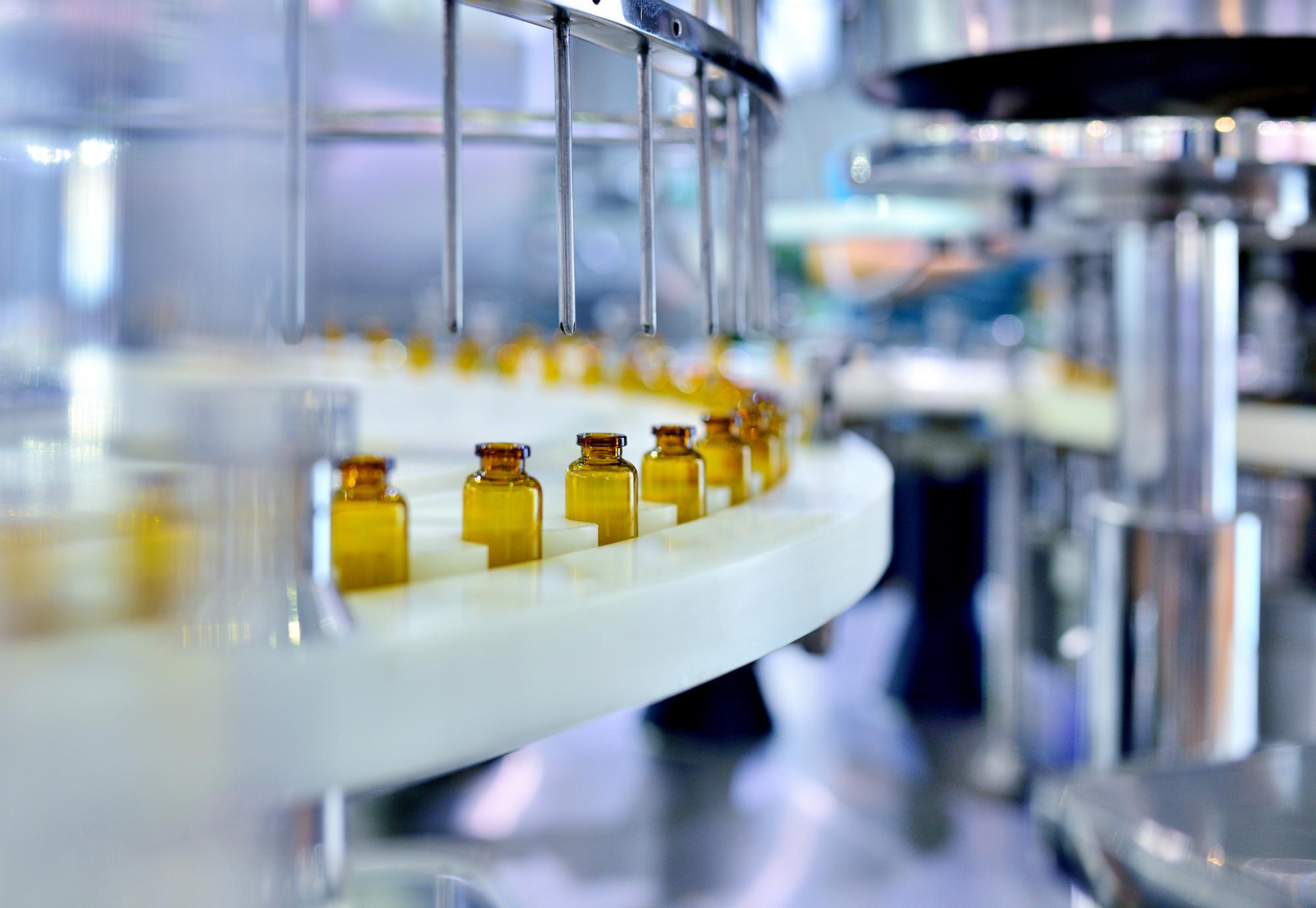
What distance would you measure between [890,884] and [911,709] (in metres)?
0.93

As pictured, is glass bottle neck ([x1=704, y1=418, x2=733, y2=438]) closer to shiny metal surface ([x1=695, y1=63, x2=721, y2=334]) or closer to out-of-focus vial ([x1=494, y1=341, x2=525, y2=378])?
shiny metal surface ([x1=695, y1=63, x2=721, y2=334])

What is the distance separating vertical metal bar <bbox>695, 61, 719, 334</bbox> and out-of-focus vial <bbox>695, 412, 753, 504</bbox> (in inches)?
4.3

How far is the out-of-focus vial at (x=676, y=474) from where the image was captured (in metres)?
0.86

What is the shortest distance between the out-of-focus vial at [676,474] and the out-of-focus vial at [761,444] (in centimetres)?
14

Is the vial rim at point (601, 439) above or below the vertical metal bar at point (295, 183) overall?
below

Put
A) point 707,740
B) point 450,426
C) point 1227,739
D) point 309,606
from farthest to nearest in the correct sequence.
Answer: point 707,740, point 450,426, point 1227,739, point 309,606

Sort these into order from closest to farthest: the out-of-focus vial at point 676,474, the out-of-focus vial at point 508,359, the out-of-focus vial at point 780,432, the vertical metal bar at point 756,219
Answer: the out-of-focus vial at point 676,474
the vertical metal bar at point 756,219
the out-of-focus vial at point 780,432
the out-of-focus vial at point 508,359

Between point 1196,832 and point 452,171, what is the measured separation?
59 cm

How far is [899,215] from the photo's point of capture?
2861mm

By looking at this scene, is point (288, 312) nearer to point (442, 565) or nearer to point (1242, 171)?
point (442, 565)

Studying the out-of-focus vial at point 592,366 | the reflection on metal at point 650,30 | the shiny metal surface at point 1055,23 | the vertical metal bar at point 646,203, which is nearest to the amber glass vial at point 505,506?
the vertical metal bar at point 646,203

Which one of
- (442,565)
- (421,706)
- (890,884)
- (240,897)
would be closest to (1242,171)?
(890,884)

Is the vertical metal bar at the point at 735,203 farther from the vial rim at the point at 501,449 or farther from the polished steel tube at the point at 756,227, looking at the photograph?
the vial rim at the point at 501,449

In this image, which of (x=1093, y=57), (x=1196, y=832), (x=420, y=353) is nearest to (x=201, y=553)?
(x=1196, y=832)
